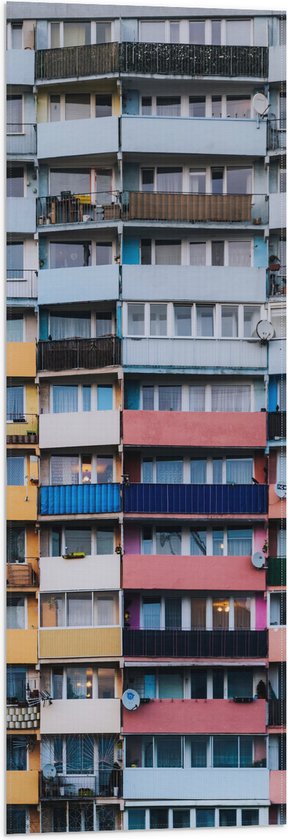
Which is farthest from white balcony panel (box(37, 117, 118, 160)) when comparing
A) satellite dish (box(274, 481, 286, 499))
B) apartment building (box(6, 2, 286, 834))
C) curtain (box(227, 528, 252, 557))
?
curtain (box(227, 528, 252, 557))

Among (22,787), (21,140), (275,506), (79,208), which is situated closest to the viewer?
(22,787)

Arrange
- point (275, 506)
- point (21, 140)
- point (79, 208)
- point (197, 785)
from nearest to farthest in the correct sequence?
point (197, 785), point (21, 140), point (275, 506), point (79, 208)

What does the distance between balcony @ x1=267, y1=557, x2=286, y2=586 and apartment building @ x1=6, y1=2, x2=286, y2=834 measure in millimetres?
23

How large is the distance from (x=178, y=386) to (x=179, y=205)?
6.12 ft

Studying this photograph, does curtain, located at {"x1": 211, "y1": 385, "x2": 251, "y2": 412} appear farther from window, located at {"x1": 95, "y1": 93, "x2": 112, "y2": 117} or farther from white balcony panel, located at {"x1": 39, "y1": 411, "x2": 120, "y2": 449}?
window, located at {"x1": 95, "y1": 93, "x2": 112, "y2": 117}

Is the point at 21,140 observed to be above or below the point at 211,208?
above

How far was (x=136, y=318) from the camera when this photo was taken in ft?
35.4

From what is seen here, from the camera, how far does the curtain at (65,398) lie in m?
10.8

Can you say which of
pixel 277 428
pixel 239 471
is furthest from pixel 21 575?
pixel 277 428

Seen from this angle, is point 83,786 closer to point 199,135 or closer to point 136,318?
point 136,318

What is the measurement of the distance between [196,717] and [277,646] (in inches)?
42.5

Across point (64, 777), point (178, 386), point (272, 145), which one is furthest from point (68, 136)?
point (64, 777)

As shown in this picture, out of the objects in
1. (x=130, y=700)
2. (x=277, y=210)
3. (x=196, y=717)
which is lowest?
(x=196, y=717)

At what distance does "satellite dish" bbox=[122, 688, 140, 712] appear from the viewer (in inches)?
411
